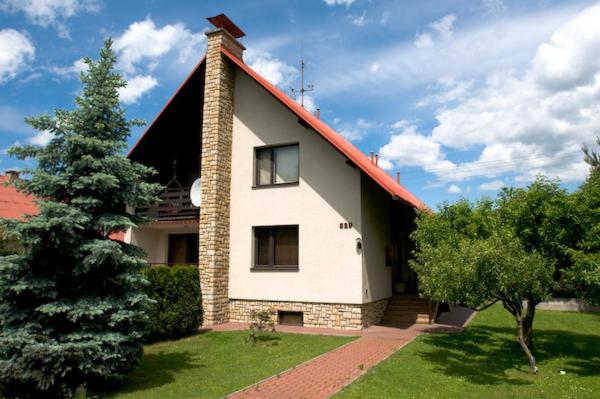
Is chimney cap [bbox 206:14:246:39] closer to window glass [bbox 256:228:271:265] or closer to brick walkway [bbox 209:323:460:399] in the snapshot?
window glass [bbox 256:228:271:265]

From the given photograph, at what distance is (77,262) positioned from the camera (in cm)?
774

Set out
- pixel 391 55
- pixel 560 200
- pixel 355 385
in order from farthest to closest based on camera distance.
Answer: pixel 391 55, pixel 560 200, pixel 355 385

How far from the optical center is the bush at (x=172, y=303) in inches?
474

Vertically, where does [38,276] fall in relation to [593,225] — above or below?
below

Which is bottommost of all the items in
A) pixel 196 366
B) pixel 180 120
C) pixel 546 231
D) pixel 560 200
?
pixel 196 366

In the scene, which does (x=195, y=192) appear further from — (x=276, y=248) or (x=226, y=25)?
(x=226, y=25)

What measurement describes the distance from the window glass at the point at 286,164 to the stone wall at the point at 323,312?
13.6 feet

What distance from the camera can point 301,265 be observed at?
14.3m

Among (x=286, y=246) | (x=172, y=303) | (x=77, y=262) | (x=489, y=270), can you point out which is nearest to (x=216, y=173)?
(x=286, y=246)

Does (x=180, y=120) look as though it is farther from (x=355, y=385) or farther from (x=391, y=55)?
(x=355, y=385)

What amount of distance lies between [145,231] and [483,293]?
1399 cm

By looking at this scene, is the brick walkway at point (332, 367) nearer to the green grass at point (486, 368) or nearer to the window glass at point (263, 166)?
the green grass at point (486, 368)

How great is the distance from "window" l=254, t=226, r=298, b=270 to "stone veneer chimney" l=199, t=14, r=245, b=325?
43.8 inches

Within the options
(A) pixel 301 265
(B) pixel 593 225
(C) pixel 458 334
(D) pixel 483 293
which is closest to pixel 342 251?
(A) pixel 301 265
